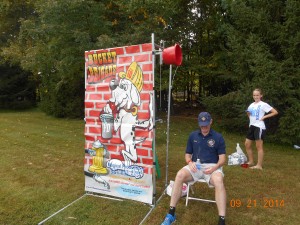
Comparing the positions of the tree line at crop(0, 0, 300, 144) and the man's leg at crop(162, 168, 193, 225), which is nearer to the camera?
the man's leg at crop(162, 168, 193, 225)

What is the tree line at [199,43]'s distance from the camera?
27.3ft

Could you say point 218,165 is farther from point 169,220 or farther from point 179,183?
point 169,220

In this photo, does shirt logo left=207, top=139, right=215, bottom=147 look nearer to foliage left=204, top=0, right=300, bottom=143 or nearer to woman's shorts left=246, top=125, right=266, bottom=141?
woman's shorts left=246, top=125, right=266, bottom=141

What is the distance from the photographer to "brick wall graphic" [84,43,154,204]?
4.27 meters

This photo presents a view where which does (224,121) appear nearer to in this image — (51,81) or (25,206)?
(25,206)

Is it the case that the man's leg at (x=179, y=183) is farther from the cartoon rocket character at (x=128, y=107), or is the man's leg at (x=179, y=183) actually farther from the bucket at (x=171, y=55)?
the bucket at (x=171, y=55)

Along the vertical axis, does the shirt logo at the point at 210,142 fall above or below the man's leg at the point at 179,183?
above

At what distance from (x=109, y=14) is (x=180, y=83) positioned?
5.57 meters

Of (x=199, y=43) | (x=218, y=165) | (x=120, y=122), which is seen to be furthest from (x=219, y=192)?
(x=199, y=43)

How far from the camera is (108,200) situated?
471cm

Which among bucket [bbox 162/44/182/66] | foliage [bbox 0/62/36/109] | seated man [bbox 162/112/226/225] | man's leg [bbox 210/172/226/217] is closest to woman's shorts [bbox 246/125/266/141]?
seated man [bbox 162/112/226/225]

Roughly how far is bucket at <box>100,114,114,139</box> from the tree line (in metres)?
4.75

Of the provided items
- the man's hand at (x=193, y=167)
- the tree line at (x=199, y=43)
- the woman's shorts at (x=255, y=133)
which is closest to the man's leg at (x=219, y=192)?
the man's hand at (x=193, y=167)

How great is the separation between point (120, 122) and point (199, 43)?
1253cm
